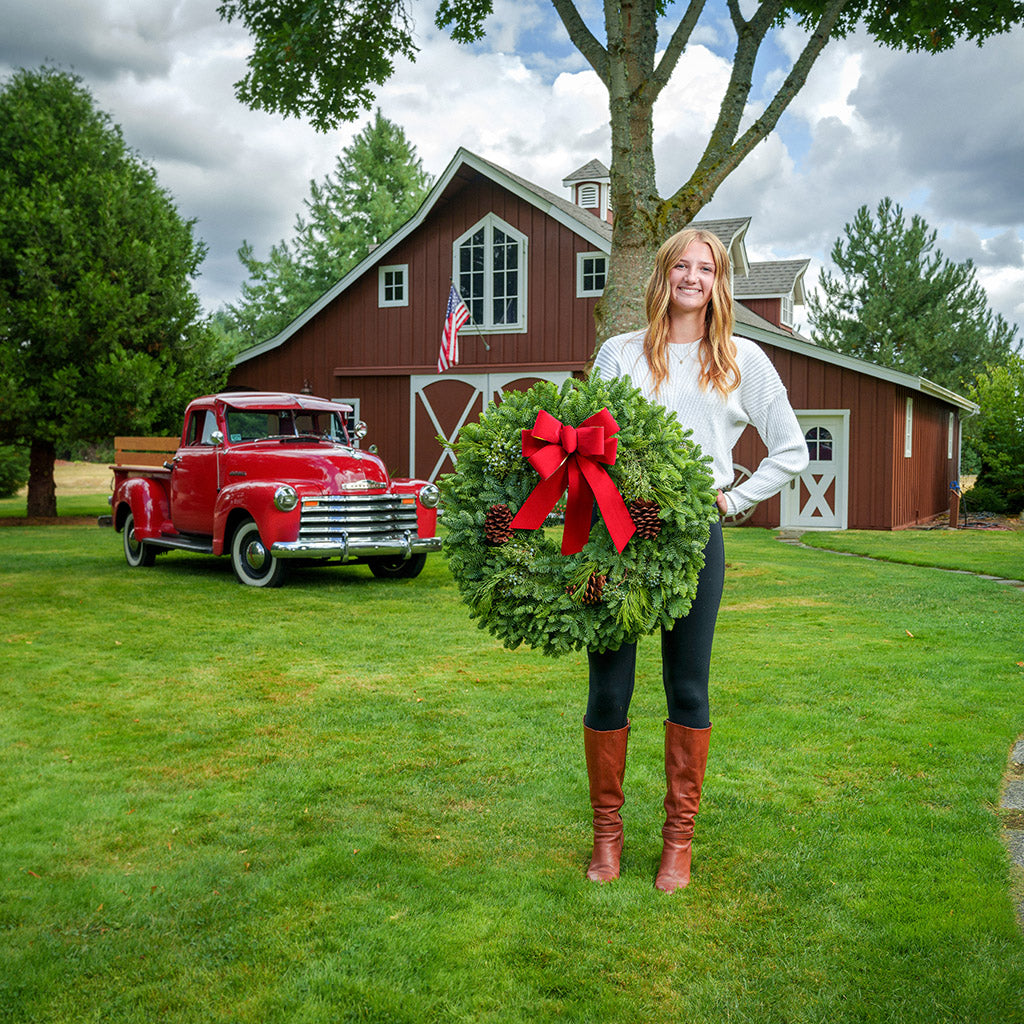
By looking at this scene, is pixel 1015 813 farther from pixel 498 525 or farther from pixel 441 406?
pixel 441 406

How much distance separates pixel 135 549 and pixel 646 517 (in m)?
9.93

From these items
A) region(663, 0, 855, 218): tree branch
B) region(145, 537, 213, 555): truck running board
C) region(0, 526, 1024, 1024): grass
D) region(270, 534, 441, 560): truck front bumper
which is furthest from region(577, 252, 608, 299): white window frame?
region(0, 526, 1024, 1024): grass

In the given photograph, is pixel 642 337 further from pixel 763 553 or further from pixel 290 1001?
pixel 763 553

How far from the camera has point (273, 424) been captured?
10430 mm

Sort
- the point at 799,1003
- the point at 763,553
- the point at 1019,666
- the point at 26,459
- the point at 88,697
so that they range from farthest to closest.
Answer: the point at 26,459
the point at 763,553
the point at 1019,666
the point at 88,697
the point at 799,1003

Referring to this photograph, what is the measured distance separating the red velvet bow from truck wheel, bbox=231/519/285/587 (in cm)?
696

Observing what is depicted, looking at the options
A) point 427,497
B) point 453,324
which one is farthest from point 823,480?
point 427,497

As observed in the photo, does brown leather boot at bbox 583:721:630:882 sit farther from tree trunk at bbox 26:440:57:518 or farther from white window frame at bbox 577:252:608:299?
tree trunk at bbox 26:440:57:518

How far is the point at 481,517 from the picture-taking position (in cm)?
291

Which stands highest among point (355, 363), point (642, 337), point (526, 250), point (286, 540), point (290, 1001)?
point (526, 250)

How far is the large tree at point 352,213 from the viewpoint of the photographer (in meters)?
39.7

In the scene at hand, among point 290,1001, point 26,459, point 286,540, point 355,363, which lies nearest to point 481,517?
point 290,1001

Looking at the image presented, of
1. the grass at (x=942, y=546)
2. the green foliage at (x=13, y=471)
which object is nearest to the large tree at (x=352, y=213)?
the green foliage at (x=13, y=471)

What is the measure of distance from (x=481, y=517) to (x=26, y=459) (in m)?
27.3
